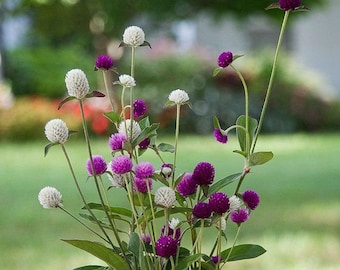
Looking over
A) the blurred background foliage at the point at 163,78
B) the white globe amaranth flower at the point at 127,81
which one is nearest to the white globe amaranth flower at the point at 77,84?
the white globe amaranth flower at the point at 127,81

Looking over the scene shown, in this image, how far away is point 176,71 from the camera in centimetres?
1470

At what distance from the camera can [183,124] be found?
13.5 metres

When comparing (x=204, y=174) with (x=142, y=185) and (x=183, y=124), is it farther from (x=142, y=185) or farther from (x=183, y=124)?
(x=183, y=124)

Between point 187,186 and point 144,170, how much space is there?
0.10 meters

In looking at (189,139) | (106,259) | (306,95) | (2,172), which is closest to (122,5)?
(189,139)

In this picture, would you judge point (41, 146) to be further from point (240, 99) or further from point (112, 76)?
point (240, 99)

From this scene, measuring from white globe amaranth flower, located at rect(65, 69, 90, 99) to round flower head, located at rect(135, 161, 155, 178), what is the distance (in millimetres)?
151

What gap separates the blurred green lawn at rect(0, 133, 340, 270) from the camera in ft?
14.8

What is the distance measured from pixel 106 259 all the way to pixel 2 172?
24.9 feet

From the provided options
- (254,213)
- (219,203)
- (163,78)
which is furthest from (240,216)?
(163,78)

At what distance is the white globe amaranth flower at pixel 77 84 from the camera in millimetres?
1333

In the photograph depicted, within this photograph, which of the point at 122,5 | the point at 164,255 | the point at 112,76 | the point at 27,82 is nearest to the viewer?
the point at 164,255

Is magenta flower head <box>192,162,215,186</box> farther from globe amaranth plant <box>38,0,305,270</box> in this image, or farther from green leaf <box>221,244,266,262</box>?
green leaf <box>221,244,266,262</box>

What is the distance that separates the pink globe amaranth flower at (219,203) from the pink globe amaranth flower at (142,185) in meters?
0.11
